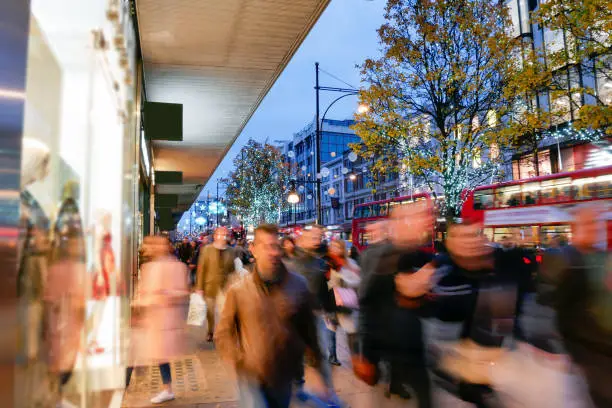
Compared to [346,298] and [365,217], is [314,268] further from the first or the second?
[365,217]

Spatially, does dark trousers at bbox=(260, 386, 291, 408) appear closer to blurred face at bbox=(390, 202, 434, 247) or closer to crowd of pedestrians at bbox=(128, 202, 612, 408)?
crowd of pedestrians at bbox=(128, 202, 612, 408)

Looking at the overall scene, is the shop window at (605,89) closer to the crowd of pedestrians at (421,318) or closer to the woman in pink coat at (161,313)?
the crowd of pedestrians at (421,318)

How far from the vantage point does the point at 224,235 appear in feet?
29.0

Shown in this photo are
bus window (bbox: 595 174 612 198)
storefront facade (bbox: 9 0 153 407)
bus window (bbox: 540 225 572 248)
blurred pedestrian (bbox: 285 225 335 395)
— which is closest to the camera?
storefront facade (bbox: 9 0 153 407)

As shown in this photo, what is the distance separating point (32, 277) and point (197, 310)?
24.6 ft

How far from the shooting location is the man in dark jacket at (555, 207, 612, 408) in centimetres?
351

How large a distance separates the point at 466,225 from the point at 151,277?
11.1 ft

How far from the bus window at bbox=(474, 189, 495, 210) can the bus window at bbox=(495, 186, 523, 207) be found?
0.34 metres

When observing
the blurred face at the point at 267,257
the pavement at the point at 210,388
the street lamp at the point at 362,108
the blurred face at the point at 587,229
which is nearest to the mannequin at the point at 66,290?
the blurred face at the point at 267,257

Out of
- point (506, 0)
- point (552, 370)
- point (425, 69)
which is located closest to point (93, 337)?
point (552, 370)

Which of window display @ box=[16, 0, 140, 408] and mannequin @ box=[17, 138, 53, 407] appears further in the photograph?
window display @ box=[16, 0, 140, 408]

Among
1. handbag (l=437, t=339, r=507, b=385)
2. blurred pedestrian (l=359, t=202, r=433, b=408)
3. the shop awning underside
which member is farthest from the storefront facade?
handbag (l=437, t=339, r=507, b=385)

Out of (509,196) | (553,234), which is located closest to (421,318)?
(553,234)

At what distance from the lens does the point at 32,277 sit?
217 cm
